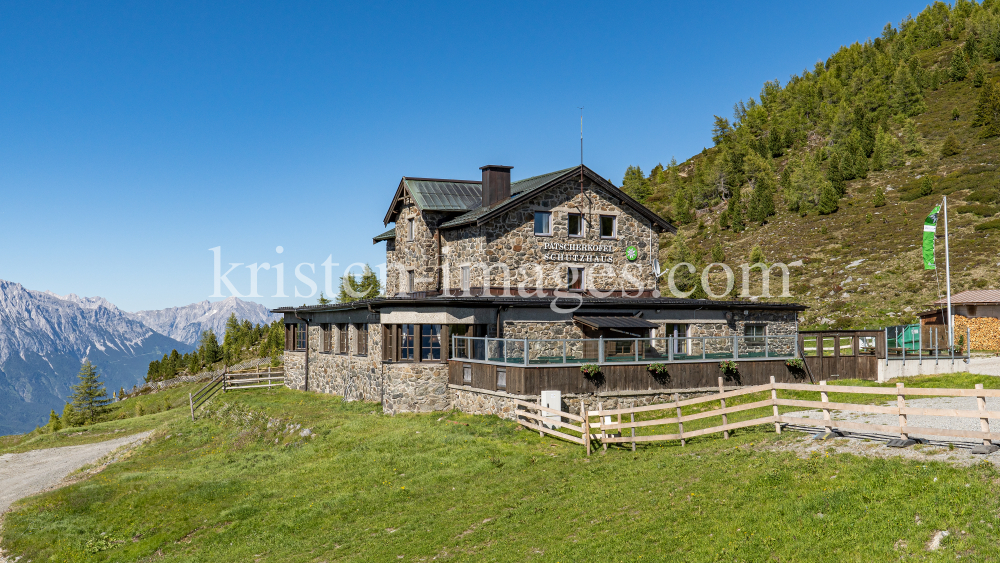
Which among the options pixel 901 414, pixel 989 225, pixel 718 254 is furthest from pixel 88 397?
pixel 989 225

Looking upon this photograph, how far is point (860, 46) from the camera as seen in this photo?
14312 centimetres

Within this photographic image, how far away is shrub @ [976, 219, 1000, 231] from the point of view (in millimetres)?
61188

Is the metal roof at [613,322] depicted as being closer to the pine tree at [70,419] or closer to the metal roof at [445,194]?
the metal roof at [445,194]

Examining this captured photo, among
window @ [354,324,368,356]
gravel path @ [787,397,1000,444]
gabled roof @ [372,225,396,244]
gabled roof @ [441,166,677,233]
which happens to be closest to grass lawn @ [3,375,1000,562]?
gravel path @ [787,397,1000,444]

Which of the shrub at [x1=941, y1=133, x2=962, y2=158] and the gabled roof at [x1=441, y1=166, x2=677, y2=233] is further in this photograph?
the shrub at [x1=941, y1=133, x2=962, y2=158]

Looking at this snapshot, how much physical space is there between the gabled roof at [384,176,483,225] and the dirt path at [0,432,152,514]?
711 inches

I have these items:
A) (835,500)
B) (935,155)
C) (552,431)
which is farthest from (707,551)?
(935,155)

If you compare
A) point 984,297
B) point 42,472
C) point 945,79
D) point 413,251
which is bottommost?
point 42,472

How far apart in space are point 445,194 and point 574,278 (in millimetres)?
8746

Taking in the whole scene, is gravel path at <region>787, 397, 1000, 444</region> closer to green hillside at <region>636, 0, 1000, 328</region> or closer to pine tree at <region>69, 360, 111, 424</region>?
green hillside at <region>636, 0, 1000, 328</region>

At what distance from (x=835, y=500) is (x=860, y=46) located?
157108 mm

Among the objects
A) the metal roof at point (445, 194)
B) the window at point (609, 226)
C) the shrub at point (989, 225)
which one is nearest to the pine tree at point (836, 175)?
the shrub at point (989, 225)

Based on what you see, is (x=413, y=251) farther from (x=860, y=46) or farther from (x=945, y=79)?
(x=860, y=46)

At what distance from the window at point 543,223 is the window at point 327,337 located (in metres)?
12.1
